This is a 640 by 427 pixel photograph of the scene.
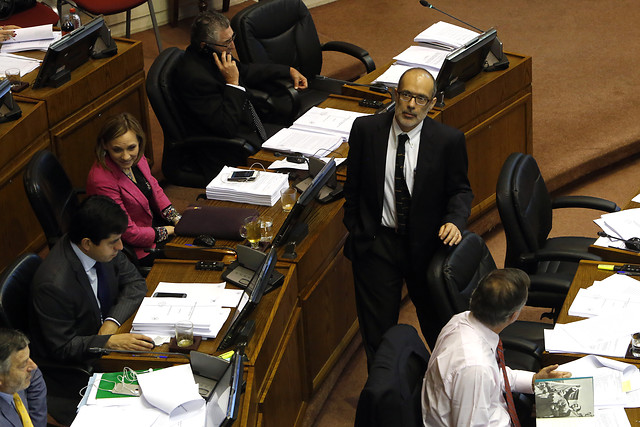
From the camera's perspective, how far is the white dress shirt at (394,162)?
3.72 meters

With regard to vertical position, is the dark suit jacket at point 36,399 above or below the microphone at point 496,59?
below

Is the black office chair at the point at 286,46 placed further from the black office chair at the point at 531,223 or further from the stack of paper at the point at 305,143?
the black office chair at the point at 531,223

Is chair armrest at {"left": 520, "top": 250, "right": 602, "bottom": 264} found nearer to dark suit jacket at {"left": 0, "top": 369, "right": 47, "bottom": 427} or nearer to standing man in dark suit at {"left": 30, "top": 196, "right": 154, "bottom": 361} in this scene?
standing man in dark suit at {"left": 30, "top": 196, "right": 154, "bottom": 361}

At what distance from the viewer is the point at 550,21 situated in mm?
7871

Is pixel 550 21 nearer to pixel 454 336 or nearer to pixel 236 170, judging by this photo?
pixel 236 170

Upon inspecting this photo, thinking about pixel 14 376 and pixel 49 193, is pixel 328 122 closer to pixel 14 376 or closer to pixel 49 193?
pixel 49 193

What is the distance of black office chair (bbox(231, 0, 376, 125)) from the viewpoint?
538cm

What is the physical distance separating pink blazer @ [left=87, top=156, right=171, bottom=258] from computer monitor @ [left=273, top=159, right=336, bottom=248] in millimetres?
689

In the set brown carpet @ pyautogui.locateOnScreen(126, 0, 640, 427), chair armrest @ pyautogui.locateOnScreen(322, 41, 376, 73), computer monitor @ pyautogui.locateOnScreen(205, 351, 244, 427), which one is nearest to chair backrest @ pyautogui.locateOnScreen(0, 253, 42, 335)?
computer monitor @ pyautogui.locateOnScreen(205, 351, 244, 427)

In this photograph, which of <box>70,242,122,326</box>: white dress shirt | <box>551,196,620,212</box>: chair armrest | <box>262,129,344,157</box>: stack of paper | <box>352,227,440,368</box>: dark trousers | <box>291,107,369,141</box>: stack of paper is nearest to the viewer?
<box>70,242,122,326</box>: white dress shirt

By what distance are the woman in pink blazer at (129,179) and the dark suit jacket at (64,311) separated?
2.24ft

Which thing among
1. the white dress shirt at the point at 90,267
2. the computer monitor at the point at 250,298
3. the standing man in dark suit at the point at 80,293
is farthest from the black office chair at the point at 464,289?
the white dress shirt at the point at 90,267

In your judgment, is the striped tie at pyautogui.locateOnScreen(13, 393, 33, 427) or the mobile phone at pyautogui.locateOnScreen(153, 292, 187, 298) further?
the mobile phone at pyautogui.locateOnScreen(153, 292, 187, 298)

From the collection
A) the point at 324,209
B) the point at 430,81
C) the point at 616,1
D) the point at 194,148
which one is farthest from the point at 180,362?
the point at 616,1
